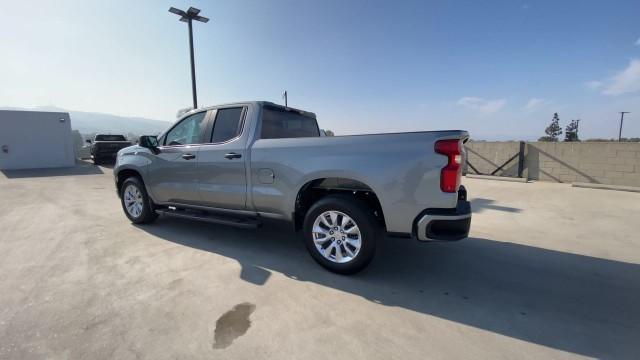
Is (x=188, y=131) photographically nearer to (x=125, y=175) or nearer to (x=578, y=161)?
(x=125, y=175)

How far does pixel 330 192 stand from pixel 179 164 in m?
2.36

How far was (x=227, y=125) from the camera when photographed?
13.4 feet

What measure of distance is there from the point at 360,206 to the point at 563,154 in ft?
39.0

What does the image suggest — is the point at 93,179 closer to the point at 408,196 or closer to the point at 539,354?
the point at 408,196

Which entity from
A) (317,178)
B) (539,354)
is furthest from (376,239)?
(539,354)

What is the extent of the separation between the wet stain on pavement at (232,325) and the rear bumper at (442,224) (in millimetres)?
1691

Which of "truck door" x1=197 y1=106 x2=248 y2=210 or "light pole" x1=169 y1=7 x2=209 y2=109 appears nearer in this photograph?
"truck door" x1=197 y1=106 x2=248 y2=210

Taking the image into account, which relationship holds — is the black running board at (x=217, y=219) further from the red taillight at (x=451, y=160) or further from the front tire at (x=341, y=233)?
the red taillight at (x=451, y=160)

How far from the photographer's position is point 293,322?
245 cm

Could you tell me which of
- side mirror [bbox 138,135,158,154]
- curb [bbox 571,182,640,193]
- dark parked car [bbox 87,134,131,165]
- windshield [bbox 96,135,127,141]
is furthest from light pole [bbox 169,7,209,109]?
curb [bbox 571,182,640,193]

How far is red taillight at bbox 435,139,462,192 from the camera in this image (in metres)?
2.67

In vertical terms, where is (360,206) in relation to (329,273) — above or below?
above

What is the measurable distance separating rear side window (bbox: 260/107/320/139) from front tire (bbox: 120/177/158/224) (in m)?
2.60

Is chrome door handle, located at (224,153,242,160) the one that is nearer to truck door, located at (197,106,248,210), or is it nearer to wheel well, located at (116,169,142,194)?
truck door, located at (197,106,248,210)
